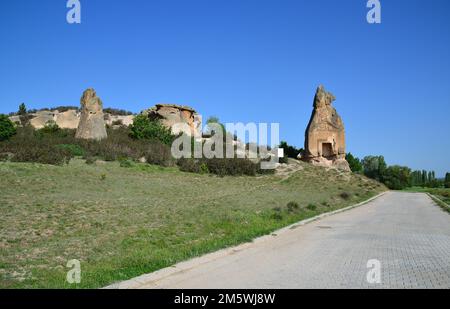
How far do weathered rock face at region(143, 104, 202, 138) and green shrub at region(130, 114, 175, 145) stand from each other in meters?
5.73

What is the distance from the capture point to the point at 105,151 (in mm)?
27406

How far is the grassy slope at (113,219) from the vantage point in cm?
664

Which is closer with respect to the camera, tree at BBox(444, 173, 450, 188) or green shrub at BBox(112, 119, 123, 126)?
green shrub at BBox(112, 119, 123, 126)

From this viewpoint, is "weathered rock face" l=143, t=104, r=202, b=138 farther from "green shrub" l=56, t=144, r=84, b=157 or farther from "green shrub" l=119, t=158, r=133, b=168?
"green shrub" l=56, t=144, r=84, b=157

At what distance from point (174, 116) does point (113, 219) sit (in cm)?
3640

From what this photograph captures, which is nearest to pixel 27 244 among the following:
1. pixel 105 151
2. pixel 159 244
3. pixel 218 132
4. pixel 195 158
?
pixel 159 244

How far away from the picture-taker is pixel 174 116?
46.5 meters

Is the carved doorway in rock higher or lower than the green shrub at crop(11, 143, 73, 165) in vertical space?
higher

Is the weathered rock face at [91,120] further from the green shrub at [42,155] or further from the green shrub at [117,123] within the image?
the green shrub at [117,123]

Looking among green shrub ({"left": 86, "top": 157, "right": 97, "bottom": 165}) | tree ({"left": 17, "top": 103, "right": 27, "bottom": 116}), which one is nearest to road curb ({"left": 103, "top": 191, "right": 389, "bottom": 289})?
green shrub ({"left": 86, "top": 157, "right": 97, "bottom": 165})

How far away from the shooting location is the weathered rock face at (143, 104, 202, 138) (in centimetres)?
4554

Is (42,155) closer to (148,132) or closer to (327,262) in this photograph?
(148,132)

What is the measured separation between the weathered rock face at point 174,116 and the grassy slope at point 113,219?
2207 cm

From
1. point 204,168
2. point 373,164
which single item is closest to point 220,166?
point 204,168
